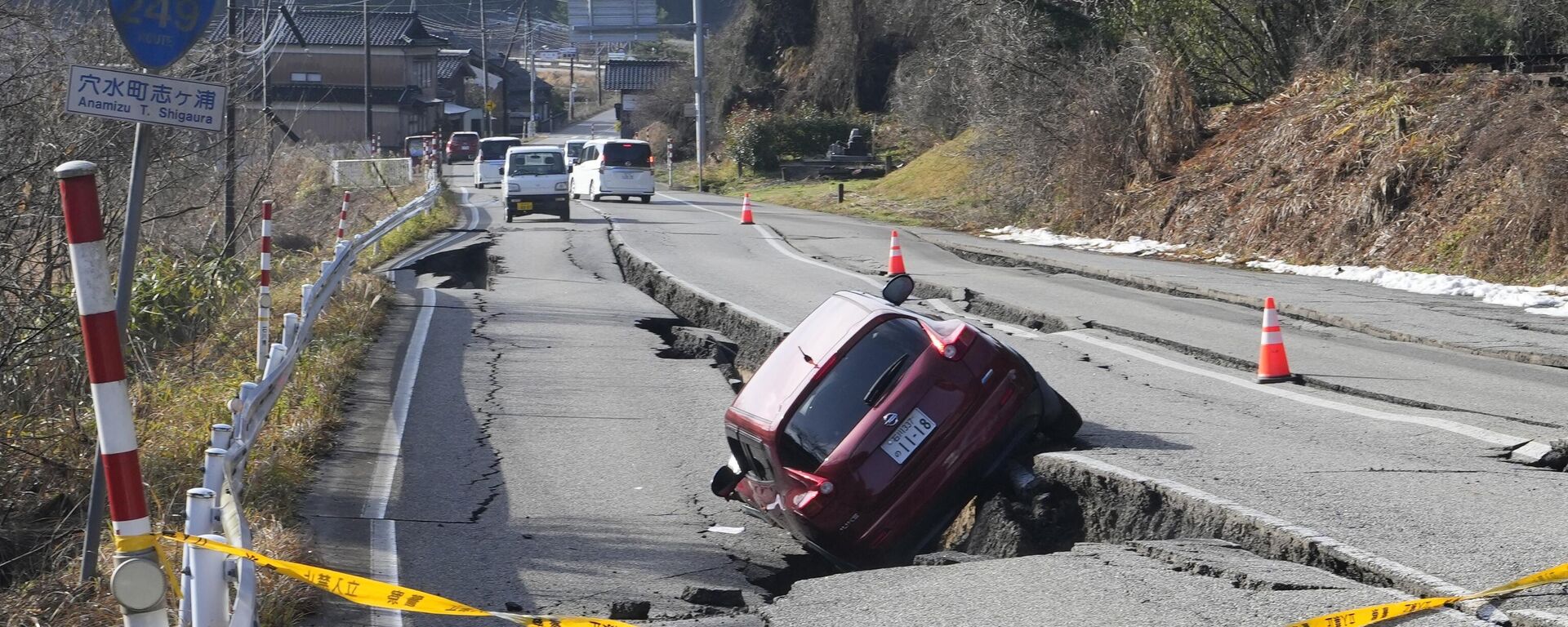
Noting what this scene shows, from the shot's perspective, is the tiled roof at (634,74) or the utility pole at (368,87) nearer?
the utility pole at (368,87)

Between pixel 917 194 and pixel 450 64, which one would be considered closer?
pixel 917 194

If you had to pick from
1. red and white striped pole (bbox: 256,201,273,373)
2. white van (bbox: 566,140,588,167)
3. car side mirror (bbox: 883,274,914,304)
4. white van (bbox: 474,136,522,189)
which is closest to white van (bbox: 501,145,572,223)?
white van (bbox: 566,140,588,167)

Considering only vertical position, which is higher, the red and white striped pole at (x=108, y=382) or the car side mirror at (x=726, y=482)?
the red and white striped pole at (x=108, y=382)

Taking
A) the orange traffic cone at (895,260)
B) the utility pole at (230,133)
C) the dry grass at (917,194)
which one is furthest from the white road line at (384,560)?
the dry grass at (917,194)

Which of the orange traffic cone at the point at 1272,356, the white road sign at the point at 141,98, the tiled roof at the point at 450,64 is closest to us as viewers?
the white road sign at the point at 141,98

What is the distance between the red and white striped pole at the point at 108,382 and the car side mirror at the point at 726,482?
3428mm

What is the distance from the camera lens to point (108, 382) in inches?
156

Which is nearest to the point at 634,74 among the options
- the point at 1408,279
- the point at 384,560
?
the point at 1408,279

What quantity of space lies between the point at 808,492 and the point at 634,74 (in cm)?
7892

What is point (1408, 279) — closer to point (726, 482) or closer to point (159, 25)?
point (726, 482)

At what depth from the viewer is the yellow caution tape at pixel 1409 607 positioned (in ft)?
14.6

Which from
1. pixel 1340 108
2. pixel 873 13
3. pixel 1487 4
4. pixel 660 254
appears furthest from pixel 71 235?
pixel 873 13

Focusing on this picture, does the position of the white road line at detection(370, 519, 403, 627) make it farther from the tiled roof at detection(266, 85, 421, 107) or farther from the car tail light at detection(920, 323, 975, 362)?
the tiled roof at detection(266, 85, 421, 107)

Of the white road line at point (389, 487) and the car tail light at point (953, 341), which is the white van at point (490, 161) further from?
the car tail light at point (953, 341)
